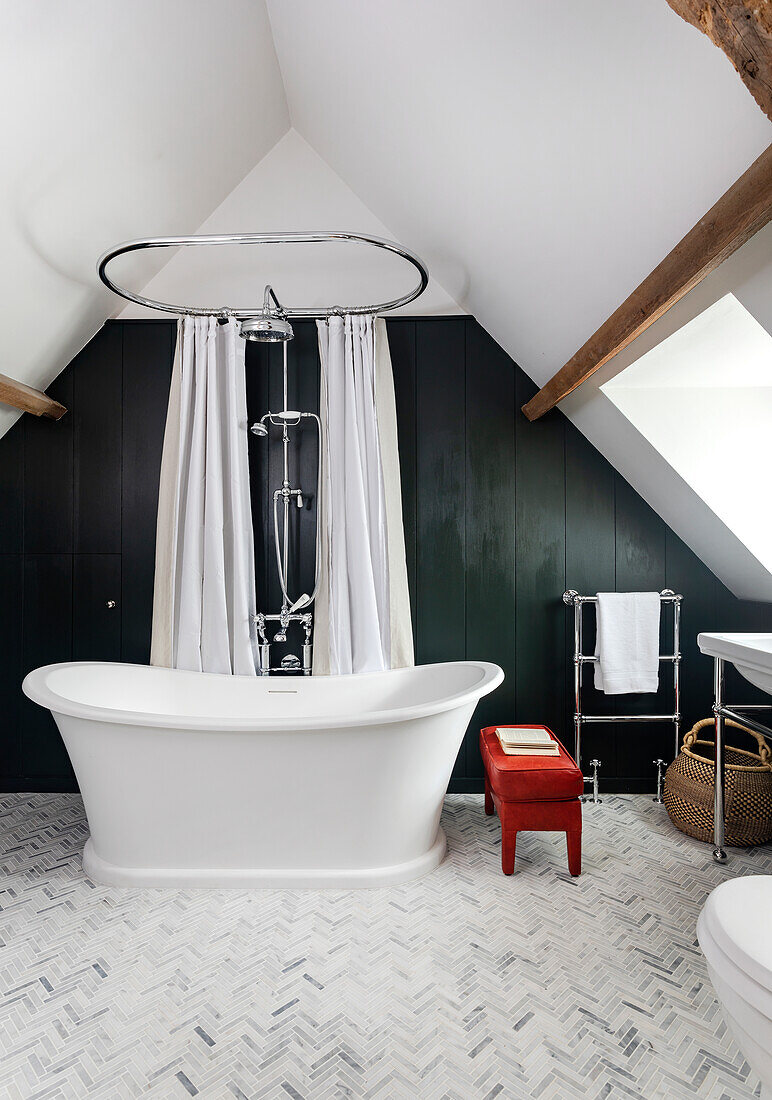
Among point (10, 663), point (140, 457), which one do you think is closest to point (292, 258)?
point (140, 457)

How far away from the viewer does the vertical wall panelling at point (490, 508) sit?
10.3 feet

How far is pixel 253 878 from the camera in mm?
2273

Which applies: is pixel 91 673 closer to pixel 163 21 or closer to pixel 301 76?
pixel 163 21

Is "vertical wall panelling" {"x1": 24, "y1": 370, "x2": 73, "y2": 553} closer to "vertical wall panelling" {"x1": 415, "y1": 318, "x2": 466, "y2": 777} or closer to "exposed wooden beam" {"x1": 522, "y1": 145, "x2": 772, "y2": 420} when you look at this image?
"vertical wall panelling" {"x1": 415, "y1": 318, "x2": 466, "y2": 777}

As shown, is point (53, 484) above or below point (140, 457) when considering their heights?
below

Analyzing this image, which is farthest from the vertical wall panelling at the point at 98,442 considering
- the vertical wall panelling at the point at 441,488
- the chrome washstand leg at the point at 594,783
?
the chrome washstand leg at the point at 594,783

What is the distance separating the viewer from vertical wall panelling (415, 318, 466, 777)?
314 centimetres

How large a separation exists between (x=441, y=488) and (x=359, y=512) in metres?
0.46

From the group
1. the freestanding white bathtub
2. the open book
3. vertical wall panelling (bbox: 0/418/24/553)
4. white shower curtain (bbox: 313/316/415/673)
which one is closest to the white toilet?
the freestanding white bathtub

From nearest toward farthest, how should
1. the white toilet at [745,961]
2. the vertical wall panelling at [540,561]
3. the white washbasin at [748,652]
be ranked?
the white toilet at [745,961] → the white washbasin at [748,652] → the vertical wall panelling at [540,561]

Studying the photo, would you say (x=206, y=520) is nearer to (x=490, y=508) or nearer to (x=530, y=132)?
(x=490, y=508)

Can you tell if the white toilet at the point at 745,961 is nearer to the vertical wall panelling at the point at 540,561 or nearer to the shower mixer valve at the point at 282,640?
the vertical wall panelling at the point at 540,561

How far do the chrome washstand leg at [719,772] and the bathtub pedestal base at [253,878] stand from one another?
3.91 feet

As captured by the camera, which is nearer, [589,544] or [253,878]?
[253,878]
